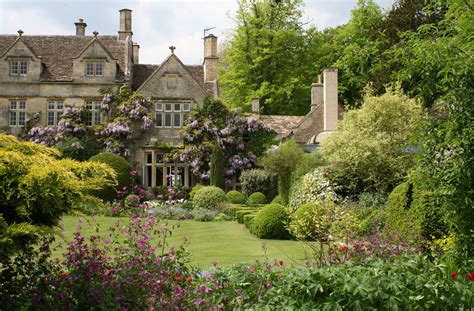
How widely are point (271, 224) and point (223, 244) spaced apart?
187 centimetres

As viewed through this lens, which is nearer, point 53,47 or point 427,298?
point 427,298

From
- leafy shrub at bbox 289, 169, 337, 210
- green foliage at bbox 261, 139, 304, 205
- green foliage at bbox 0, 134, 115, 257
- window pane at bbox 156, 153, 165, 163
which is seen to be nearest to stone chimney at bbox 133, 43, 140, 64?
window pane at bbox 156, 153, 165, 163

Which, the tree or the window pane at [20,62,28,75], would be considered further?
the tree

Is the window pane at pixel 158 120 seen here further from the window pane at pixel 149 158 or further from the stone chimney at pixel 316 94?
the stone chimney at pixel 316 94

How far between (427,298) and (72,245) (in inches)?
152

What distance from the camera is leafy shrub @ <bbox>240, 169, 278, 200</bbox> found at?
26203 mm

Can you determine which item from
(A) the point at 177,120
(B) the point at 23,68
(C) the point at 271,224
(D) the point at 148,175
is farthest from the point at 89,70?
(C) the point at 271,224

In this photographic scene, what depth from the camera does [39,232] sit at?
541cm

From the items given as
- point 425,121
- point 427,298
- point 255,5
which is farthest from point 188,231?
point 255,5

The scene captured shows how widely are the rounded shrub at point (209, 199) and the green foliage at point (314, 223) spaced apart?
9322mm

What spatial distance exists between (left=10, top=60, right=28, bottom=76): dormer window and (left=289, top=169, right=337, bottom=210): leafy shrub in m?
18.2

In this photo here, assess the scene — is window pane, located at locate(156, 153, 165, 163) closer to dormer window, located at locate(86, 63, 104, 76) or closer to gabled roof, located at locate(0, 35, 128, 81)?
gabled roof, located at locate(0, 35, 128, 81)

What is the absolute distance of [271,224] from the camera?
15281mm

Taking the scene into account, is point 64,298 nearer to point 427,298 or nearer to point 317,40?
point 427,298
